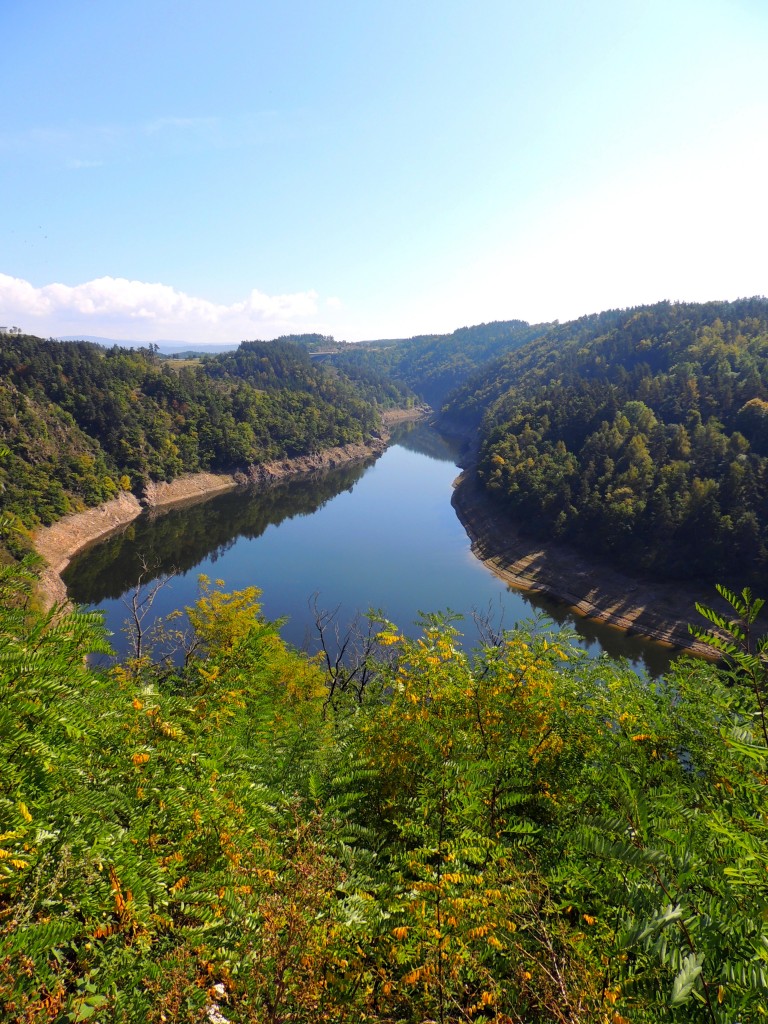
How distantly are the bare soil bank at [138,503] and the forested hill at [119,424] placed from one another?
148 cm

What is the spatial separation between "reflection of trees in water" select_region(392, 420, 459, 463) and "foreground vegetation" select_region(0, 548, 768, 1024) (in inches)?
3926

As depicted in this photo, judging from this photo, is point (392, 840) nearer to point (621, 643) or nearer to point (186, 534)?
point (621, 643)

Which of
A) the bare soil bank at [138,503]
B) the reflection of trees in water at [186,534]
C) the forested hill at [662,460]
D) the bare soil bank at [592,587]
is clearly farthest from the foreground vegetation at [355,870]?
the forested hill at [662,460]

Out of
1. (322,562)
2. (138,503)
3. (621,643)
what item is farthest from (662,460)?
(138,503)

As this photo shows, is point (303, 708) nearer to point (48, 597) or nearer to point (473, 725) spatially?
point (473, 725)

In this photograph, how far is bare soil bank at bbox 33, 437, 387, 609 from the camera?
45.0 metres

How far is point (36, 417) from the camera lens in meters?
62.5

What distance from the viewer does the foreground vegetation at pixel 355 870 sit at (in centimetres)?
242

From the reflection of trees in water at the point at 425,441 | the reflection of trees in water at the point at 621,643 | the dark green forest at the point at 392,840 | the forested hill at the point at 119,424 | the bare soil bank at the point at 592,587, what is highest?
the forested hill at the point at 119,424

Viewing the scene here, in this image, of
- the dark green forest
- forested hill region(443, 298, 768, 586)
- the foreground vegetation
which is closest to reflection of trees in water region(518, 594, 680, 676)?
forested hill region(443, 298, 768, 586)

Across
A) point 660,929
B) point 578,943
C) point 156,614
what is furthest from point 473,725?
point 156,614

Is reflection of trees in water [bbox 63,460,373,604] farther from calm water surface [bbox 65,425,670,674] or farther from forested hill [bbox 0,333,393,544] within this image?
forested hill [bbox 0,333,393,544]

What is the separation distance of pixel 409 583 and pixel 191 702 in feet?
131

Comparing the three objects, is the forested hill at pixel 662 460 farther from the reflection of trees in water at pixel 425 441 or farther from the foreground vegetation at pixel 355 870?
the foreground vegetation at pixel 355 870
